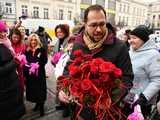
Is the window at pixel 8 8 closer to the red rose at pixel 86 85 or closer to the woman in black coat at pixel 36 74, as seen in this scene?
the woman in black coat at pixel 36 74

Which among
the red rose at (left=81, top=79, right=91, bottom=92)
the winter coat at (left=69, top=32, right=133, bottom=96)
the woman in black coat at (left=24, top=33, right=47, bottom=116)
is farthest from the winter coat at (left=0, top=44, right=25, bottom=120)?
the red rose at (left=81, top=79, right=91, bottom=92)

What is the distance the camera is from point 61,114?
5121 mm

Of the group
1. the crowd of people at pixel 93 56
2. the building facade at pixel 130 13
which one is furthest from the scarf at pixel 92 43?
the building facade at pixel 130 13

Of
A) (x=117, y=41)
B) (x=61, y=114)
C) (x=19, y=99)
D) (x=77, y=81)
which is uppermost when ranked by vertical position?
(x=117, y=41)

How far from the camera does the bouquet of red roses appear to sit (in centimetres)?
168

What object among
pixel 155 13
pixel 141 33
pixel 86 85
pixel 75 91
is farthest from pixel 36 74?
pixel 155 13

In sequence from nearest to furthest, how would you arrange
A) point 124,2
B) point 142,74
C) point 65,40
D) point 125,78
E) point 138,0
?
point 125,78 → point 142,74 → point 65,40 → point 124,2 → point 138,0

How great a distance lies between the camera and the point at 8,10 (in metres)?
31.0

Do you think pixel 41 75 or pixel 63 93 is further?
pixel 41 75

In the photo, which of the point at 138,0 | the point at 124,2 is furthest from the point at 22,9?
the point at 138,0

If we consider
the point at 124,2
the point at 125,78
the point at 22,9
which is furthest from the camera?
the point at 124,2

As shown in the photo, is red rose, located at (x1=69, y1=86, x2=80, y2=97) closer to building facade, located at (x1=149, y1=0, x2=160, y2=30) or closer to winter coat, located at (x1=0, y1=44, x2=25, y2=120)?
winter coat, located at (x1=0, y1=44, x2=25, y2=120)

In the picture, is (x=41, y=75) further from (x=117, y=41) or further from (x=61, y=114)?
(x=117, y=41)

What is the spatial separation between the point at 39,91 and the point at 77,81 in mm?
3408
